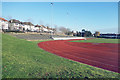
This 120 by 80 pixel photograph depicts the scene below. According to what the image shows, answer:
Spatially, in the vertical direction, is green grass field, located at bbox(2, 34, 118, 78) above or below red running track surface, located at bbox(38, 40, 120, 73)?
above

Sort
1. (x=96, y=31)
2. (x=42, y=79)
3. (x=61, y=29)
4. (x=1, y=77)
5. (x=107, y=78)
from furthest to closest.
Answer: (x=61, y=29) < (x=96, y=31) < (x=107, y=78) < (x=42, y=79) < (x=1, y=77)

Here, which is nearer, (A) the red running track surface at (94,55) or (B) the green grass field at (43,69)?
(B) the green grass field at (43,69)

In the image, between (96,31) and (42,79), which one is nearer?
(42,79)

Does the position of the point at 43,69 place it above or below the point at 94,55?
above

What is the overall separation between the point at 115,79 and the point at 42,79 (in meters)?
4.61

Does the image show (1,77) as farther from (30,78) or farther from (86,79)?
(86,79)

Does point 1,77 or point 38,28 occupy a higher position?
point 38,28

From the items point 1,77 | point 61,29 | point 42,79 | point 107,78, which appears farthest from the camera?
point 61,29

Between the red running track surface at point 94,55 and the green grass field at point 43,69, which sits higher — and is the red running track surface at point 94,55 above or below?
below

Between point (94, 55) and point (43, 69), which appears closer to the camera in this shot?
point (43, 69)

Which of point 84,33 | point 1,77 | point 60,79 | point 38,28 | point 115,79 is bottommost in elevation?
point 115,79

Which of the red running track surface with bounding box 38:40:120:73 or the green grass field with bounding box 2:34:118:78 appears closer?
the green grass field with bounding box 2:34:118:78

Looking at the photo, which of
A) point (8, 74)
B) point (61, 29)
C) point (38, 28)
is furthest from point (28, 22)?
point (8, 74)

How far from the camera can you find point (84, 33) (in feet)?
340
